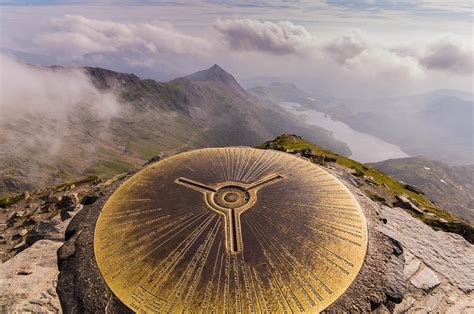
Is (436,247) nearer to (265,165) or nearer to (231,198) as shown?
(265,165)

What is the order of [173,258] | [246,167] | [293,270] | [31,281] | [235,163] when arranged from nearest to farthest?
[293,270] → [173,258] → [31,281] → [246,167] → [235,163]

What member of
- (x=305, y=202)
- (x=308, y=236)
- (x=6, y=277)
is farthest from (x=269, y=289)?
(x=6, y=277)

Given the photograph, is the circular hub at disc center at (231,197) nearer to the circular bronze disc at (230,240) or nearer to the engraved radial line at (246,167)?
the circular bronze disc at (230,240)

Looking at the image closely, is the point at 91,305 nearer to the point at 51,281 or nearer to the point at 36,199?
the point at 51,281

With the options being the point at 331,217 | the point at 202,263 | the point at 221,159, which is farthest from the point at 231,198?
the point at 331,217

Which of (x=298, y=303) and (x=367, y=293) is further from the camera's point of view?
(x=367, y=293)

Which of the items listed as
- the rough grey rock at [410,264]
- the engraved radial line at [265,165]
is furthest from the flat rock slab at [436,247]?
the engraved radial line at [265,165]
